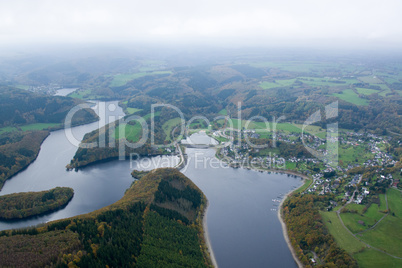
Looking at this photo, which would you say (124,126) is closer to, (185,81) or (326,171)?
(326,171)

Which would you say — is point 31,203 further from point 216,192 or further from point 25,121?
point 25,121

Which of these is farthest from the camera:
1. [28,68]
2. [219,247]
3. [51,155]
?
[28,68]

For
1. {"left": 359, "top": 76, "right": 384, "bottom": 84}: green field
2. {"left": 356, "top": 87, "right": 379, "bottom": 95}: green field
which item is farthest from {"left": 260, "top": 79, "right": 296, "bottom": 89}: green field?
{"left": 359, "top": 76, "right": 384, "bottom": 84}: green field

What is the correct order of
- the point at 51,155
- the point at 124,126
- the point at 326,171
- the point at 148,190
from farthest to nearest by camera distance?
the point at 124,126
the point at 51,155
the point at 326,171
the point at 148,190

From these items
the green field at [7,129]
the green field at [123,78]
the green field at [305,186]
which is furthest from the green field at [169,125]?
the green field at [123,78]

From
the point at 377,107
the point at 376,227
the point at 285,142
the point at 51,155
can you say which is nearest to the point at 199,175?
the point at 285,142

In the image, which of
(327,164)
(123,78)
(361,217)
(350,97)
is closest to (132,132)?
(327,164)

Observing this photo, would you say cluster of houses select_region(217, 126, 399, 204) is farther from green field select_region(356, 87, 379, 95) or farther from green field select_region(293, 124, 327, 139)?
green field select_region(356, 87, 379, 95)

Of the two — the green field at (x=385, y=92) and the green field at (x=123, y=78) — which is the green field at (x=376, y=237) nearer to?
the green field at (x=385, y=92)
